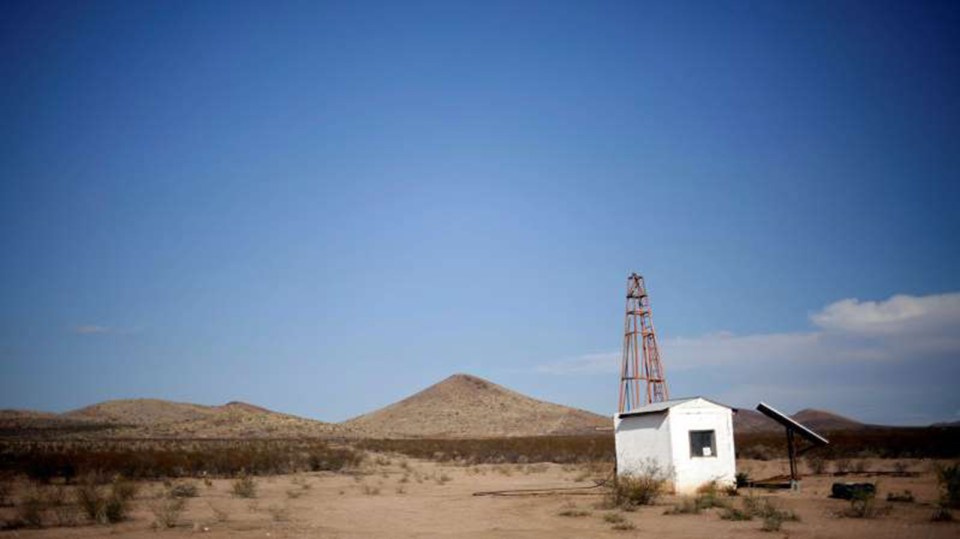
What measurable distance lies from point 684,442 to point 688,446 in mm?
226

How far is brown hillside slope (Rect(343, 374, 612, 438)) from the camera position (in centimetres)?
10669

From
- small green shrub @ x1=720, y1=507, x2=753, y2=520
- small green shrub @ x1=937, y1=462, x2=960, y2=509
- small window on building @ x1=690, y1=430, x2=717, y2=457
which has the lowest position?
small green shrub @ x1=720, y1=507, x2=753, y2=520

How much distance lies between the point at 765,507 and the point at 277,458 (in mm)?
28423

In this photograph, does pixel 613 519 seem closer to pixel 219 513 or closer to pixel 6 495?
pixel 219 513

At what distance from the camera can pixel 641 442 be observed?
2236 cm

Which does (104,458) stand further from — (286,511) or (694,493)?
(694,493)

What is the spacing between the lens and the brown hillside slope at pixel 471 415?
10669 cm

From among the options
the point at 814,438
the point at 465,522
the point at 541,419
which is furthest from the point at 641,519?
the point at 541,419

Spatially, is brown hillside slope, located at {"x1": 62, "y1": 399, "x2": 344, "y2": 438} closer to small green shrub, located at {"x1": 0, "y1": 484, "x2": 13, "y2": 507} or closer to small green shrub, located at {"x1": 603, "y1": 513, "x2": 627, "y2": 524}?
small green shrub, located at {"x1": 0, "y1": 484, "x2": 13, "y2": 507}

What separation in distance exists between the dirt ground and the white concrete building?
40.5 inches

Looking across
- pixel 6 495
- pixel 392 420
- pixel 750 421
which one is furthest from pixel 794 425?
pixel 750 421

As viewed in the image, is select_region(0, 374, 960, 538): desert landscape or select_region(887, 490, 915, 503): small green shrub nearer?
select_region(0, 374, 960, 538): desert landscape

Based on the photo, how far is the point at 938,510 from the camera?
49.8 ft

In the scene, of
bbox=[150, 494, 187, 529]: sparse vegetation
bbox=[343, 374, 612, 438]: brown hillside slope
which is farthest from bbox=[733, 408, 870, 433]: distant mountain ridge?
bbox=[150, 494, 187, 529]: sparse vegetation
